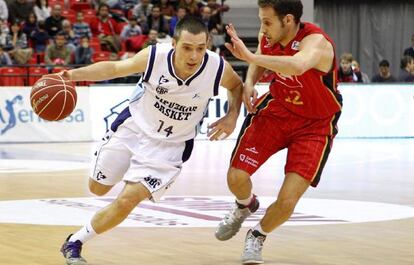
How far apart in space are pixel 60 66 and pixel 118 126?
13023 mm

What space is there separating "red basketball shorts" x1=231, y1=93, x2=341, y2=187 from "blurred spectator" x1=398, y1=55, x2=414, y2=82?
14.4 metres

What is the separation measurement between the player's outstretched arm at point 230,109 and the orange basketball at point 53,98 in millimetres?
1006

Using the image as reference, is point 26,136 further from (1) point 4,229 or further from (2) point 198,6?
(1) point 4,229

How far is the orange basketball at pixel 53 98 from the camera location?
6.51 meters

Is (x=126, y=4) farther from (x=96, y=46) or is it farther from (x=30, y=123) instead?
(x=30, y=123)

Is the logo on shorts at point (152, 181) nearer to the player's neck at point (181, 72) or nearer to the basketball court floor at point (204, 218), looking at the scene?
the basketball court floor at point (204, 218)

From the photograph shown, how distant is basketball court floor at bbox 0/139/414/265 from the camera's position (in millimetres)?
6918

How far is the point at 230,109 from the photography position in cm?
684

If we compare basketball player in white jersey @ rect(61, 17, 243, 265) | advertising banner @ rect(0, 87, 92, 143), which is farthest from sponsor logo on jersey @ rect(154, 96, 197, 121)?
advertising banner @ rect(0, 87, 92, 143)

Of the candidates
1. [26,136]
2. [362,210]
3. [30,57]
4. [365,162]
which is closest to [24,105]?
[26,136]

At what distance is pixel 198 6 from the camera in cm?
2412

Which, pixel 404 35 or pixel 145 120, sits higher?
pixel 145 120

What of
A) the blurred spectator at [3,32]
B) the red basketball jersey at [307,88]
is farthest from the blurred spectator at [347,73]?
the red basketball jersey at [307,88]

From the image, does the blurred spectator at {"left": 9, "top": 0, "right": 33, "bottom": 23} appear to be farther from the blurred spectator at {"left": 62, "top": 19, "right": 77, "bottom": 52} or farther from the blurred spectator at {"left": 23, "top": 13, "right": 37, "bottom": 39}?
the blurred spectator at {"left": 62, "top": 19, "right": 77, "bottom": 52}
